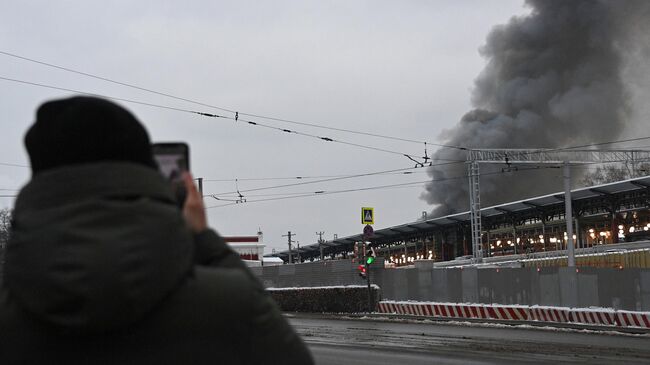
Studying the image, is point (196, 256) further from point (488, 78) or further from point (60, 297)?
point (488, 78)

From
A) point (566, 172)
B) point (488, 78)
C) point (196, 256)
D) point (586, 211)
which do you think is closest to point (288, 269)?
point (566, 172)

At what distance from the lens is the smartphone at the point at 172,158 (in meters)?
1.94

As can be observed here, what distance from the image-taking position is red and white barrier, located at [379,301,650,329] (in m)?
23.9

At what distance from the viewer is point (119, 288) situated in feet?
4.86

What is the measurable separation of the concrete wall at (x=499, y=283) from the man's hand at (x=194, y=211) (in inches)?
1010

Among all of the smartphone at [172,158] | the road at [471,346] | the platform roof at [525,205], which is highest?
the platform roof at [525,205]

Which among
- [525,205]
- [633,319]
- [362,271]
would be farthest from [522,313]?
[525,205]

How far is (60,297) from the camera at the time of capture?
148cm

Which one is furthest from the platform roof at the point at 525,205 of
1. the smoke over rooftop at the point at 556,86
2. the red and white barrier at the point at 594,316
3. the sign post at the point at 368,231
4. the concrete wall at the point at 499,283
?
the red and white barrier at the point at 594,316

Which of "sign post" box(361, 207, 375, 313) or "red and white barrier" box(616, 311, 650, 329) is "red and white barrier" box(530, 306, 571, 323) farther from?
"sign post" box(361, 207, 375, 313)

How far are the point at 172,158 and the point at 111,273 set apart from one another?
1.80 feet

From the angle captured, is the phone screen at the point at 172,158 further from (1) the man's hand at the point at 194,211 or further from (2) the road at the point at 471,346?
(2) the road at the point at 471,346

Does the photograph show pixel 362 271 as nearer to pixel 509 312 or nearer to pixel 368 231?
pixel 368 231

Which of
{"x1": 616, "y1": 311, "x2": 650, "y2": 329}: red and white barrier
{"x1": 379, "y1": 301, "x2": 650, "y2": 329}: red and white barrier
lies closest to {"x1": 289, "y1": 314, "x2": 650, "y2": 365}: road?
→ {"x1": 616, "y1": 311, "x2": 650, "y2": 329}: red and white barrier
